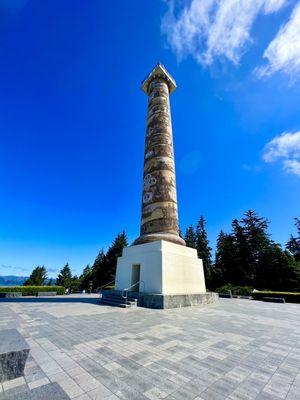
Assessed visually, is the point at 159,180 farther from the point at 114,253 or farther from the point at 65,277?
the point at 65,277

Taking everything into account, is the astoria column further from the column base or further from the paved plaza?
the paved plaza

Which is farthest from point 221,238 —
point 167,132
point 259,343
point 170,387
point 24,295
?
point 170,387

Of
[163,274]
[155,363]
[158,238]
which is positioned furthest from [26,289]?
[155,363]

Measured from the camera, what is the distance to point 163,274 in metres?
11.1

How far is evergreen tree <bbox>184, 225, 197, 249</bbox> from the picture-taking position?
44600 mm

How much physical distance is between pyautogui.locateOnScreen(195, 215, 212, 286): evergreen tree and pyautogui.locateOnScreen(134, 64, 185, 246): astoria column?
92.8 feet

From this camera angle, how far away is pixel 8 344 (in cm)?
284

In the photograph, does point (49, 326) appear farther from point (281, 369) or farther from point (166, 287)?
point (166, 287)

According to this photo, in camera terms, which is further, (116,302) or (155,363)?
(116,302)

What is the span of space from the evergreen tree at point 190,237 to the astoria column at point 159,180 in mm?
32382

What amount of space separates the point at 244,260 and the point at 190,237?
41.7ft

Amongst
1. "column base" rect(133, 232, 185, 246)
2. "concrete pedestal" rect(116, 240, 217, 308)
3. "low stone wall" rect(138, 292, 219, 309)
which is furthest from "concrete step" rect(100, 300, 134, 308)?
"column base" rect(133, 232, 185, 246)

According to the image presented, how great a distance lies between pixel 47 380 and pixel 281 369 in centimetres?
370

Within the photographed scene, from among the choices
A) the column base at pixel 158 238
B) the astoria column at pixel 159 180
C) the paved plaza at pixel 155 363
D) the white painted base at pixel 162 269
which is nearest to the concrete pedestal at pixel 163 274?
the white painted base at pixel 162 269
